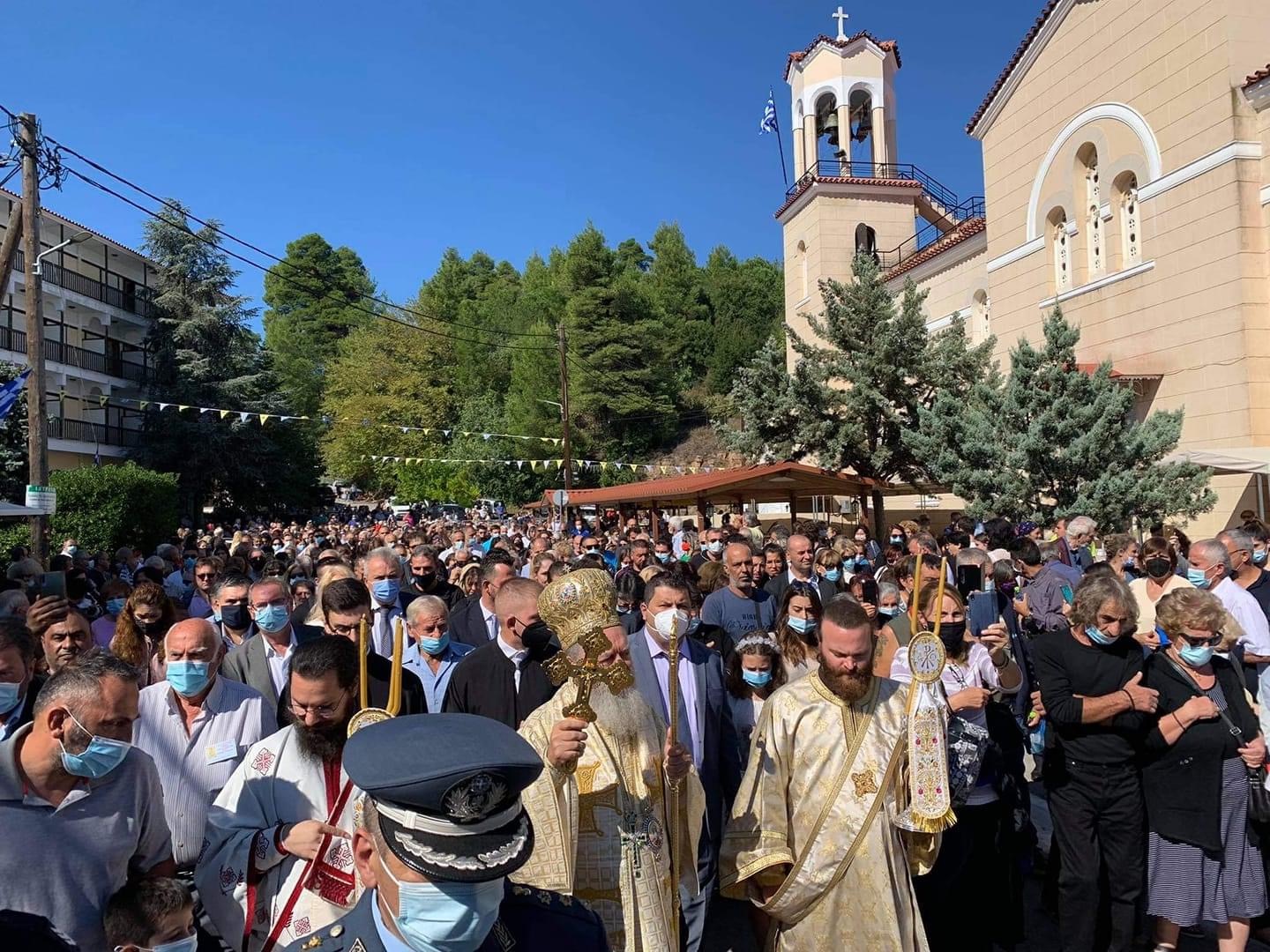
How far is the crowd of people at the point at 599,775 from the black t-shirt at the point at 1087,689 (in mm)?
15

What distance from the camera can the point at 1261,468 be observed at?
53.4 feet

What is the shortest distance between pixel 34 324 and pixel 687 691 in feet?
48.8

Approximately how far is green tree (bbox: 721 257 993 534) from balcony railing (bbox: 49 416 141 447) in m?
29.9

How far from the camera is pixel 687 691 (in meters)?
4.95

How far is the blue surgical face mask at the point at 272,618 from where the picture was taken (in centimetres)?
565

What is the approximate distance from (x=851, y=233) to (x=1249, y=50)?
46.9 feet

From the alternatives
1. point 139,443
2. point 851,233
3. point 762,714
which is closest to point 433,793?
point 762,714

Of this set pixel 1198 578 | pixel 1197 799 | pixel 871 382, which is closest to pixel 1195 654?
pixel 1197 799

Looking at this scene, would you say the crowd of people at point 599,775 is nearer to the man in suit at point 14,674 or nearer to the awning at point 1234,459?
the man in suit at point 14,674

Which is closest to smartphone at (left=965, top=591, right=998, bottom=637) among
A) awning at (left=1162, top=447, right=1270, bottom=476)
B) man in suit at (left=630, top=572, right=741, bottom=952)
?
man in suit at (left=630, top=572, right=741, bottom=952)

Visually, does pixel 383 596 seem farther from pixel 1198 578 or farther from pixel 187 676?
pixel 1198 578

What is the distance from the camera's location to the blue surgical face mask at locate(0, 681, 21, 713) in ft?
13.0

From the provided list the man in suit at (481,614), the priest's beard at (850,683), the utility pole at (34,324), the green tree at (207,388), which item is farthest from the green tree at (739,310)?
the priest's beard at (850,683)

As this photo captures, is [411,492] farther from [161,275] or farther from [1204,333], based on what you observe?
[1204,333]
